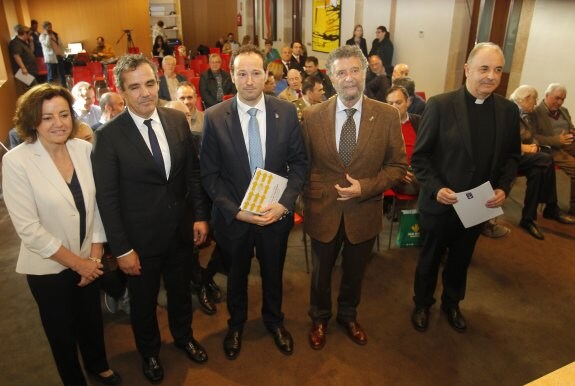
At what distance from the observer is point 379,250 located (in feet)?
13.1

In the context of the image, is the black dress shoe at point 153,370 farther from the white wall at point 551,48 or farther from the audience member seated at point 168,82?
the white wall at point 551,48

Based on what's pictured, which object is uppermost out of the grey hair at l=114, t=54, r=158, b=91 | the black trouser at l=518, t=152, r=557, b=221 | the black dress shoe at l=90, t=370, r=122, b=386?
the grey hair at l=114, t=54, r=158, b=91

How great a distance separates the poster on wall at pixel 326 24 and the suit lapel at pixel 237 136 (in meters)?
9.28

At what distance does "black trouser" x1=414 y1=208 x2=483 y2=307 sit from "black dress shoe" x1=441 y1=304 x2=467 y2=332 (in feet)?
0.14

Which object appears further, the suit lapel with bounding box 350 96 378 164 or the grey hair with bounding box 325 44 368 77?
the suit lapel with bounding box 350 96 378 164

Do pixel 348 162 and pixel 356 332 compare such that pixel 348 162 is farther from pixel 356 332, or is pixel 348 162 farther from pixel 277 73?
pixel 277 73

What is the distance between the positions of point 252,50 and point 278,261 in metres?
1.21

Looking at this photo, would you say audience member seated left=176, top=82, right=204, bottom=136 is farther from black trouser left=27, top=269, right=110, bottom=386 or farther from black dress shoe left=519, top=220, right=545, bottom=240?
black dress shoe left=519, top=220, right=545, bottom=240

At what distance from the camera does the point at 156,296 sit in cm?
240

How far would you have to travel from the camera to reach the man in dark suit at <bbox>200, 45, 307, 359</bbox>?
7.40ft

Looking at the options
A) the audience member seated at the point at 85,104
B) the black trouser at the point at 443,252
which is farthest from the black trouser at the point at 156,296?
the audience member seated at the point at 85,104

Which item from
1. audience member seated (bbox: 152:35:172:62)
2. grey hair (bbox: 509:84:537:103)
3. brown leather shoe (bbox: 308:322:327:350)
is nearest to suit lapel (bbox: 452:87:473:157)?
brown leather shoe (bbox: 308:322:327:350)

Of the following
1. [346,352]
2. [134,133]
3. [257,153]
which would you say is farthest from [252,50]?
[346,352]

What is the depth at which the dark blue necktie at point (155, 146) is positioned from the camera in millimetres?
2098
